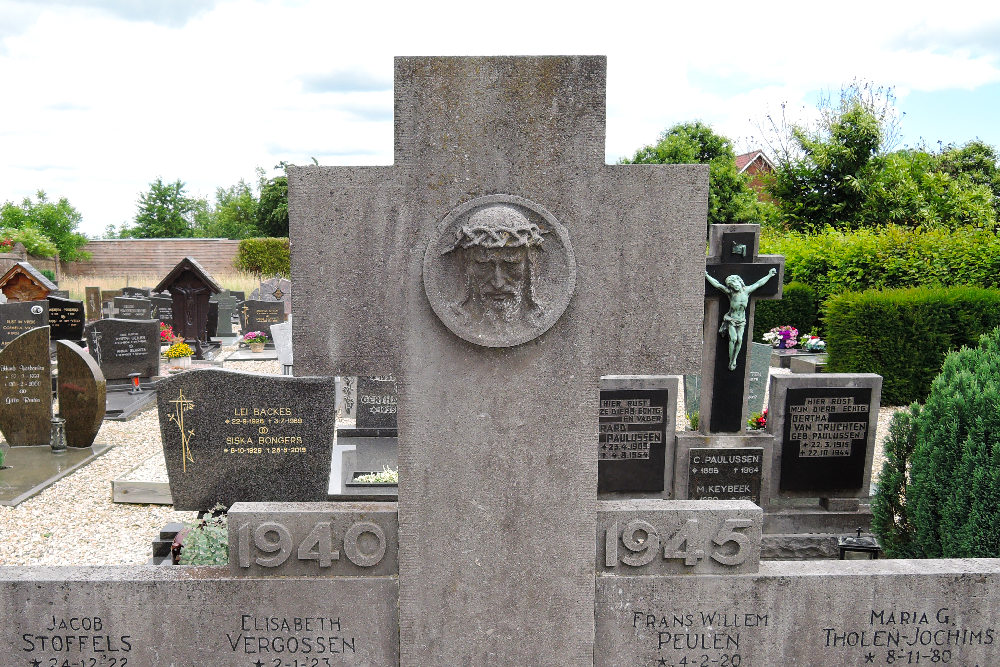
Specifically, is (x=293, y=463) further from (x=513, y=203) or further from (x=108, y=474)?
(x=108, y=474)

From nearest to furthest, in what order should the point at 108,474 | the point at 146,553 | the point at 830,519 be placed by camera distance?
the point at 146,553 < the point at 830,519 < the point at 108,474

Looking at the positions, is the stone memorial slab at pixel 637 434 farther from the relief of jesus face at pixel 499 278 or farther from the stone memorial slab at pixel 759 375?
the relief of jesus face at pixel 499 278

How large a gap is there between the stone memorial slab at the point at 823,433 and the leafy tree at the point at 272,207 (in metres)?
41.9

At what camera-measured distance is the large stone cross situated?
247cm

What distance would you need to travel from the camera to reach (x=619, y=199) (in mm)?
2537

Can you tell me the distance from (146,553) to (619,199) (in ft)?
19.6

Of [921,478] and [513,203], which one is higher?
[513,203]

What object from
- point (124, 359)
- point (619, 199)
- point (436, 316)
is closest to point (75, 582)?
point (436, 316)

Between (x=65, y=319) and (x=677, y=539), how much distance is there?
15515 millimetres

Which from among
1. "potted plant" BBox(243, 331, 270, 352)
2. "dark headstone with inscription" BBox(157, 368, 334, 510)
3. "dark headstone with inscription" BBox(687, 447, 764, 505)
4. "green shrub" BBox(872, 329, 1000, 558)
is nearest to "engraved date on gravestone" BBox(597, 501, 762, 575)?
"green shrub" BBox(872, 329, 1000, 558)

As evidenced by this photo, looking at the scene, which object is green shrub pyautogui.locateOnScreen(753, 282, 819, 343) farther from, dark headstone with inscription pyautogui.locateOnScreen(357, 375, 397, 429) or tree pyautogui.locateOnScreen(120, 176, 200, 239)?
tree pyautogui.locateOnScreen(120, 176, 200, 239)

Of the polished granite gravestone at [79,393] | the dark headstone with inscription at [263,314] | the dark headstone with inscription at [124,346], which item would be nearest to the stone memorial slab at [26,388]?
the polished granite gravestone at [79,393]

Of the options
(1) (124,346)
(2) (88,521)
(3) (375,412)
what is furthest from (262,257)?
(2) (88,521)

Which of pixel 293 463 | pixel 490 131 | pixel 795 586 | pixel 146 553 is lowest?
pixel 146 553
